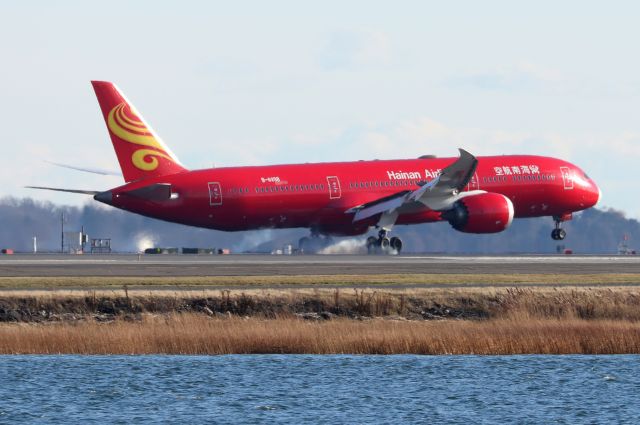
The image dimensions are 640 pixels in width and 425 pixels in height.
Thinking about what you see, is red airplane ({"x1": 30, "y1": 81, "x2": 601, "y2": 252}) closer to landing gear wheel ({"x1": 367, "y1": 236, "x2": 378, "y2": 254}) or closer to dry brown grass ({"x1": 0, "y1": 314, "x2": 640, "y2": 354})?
landing gear wheel ({"x1": 367, "y1": 236, "x2": 378, "y2": 254})

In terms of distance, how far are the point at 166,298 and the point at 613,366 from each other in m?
16.1

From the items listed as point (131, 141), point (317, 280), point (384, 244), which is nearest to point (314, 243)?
point (384, 244)

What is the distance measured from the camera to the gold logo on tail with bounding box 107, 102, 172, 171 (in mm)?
80500

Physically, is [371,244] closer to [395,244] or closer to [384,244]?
[384,244]

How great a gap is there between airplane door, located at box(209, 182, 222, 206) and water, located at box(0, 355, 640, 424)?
3925cm

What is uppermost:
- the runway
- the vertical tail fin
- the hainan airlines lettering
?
the vertical tail fin

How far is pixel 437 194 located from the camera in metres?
81.9

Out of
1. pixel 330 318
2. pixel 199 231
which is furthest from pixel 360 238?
pixel 330 318

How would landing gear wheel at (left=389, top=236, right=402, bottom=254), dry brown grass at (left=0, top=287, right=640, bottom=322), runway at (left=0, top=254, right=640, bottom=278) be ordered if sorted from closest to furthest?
dry brown grass at (left=0, top=287, right=640, bottom=322)
runway at (left=0, top=254, right=640, bottom=278)
landing gear wheel at (left=389, top=236, right=402, bottom=254)

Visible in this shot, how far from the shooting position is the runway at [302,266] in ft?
204

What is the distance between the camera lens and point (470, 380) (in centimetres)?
3716

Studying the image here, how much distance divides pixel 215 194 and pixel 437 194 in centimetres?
1346

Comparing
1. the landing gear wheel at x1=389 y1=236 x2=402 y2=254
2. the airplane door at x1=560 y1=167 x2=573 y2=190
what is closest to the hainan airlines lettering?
the landing gear wheel at x1=389 y1=236 x2=402 y2=254

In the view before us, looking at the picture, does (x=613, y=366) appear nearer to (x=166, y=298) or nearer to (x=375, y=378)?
(x=375, y=378)
